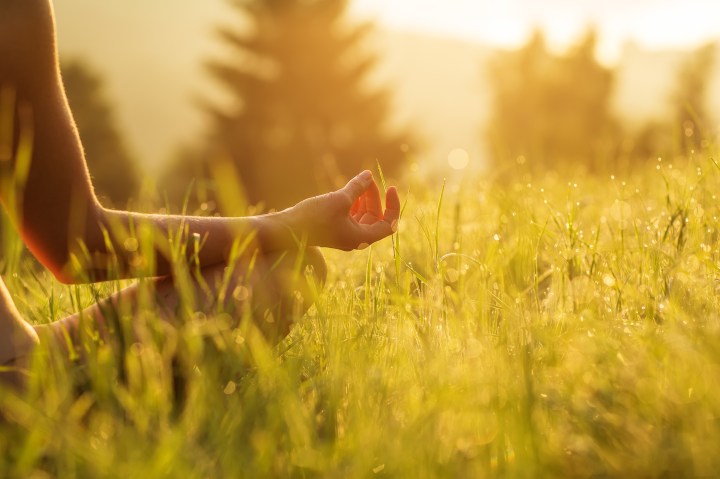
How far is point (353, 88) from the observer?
23.6 meters

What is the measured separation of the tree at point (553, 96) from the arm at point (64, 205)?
30667 mm

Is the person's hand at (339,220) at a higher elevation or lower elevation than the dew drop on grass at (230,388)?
higher

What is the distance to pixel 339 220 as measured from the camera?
188cm

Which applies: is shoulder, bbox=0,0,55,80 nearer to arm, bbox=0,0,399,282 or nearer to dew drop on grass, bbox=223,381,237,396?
arm, bbox=0,0,399,282

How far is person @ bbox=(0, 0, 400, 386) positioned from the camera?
4.98 feet

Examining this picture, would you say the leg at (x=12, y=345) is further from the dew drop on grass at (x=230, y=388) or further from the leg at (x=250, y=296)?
the dew drop on grass at (x=230, y=388)

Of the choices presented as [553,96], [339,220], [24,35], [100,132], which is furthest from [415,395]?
[553,96]

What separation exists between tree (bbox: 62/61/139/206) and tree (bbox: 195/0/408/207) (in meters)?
3.00

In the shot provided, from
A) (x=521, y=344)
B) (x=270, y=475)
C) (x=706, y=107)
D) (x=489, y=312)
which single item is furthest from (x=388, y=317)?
(x=706, y=107)

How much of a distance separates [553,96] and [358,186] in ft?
109

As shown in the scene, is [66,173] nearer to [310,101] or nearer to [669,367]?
[669,367]

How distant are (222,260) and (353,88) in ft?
73.4

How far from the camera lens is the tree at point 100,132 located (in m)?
23.0

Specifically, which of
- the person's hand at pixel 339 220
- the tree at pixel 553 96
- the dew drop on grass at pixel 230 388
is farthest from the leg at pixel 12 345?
the tree at pixel 553 96
